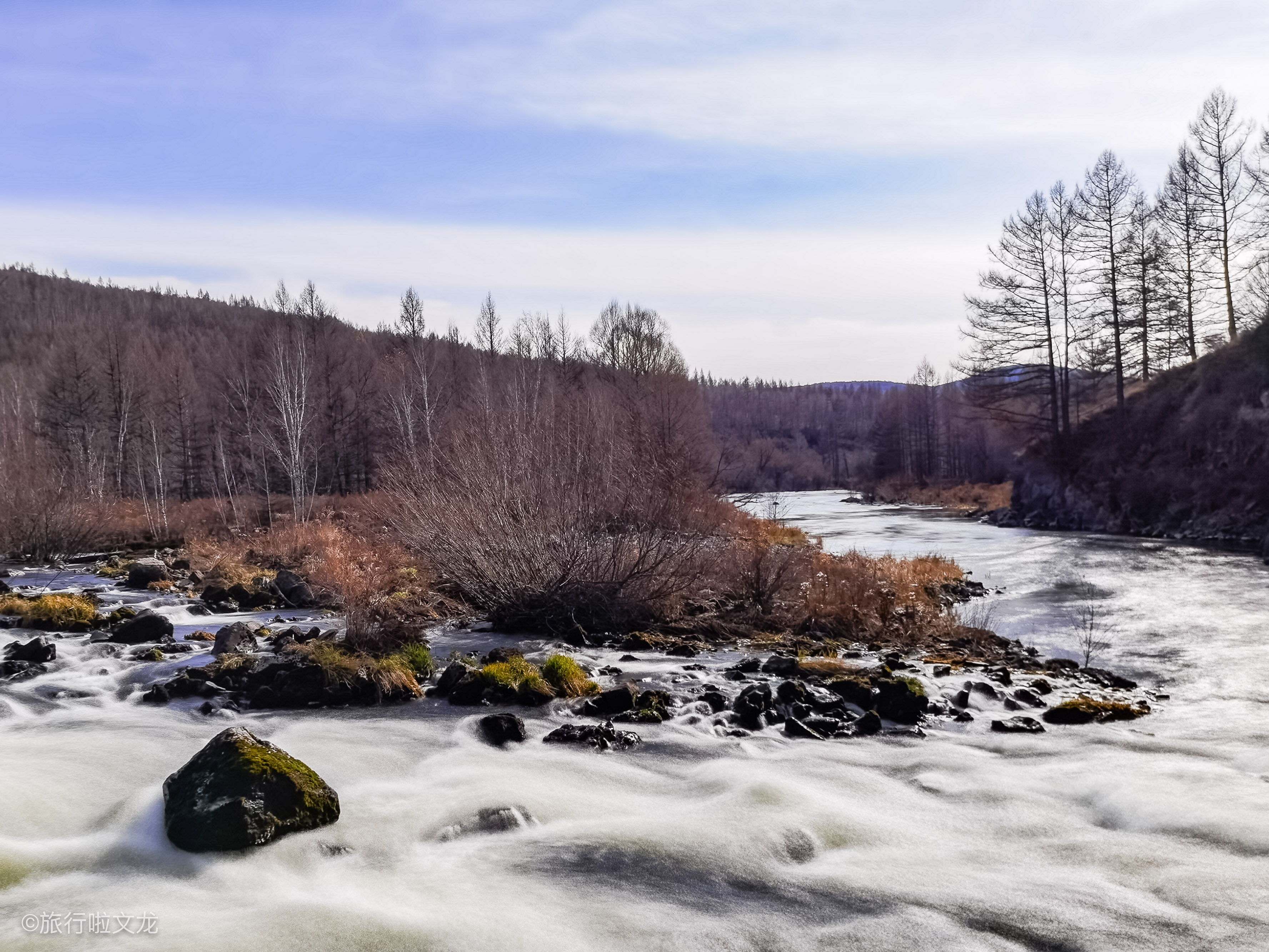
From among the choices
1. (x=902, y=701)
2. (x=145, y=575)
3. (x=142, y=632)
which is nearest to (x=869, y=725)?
(x=902, y=701)

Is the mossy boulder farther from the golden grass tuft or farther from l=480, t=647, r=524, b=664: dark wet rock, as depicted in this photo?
the golden grass tuft

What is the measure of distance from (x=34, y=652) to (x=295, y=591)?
5.96m

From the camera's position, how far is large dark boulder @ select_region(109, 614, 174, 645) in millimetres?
12648

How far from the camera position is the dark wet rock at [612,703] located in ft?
31.2

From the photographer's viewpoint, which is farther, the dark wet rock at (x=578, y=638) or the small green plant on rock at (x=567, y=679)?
the dark wet rock at (x=578, y=638)

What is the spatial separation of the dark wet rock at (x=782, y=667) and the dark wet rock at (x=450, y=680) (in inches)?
146

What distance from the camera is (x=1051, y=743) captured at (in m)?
8.55

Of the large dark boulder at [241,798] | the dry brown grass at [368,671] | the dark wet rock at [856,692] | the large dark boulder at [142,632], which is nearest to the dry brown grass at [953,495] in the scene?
the dark wet rock at [856,692]

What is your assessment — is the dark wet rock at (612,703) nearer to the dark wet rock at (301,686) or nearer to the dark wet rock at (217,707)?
the dark wet rock at (301,686)

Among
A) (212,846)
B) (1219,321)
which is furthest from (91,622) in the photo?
(1219,321)

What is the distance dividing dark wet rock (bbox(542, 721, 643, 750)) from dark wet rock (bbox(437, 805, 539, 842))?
1699 millimetres

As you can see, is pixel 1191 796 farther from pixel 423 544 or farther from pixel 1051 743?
pixel 423 544

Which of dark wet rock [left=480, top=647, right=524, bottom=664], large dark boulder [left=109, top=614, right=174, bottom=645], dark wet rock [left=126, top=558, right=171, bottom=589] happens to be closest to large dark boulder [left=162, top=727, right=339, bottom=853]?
dark wet rock [left=480, top=647, right=524, bottom=664]

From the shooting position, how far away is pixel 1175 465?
33.1m
